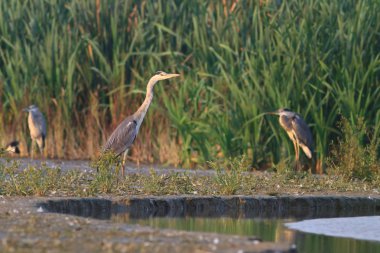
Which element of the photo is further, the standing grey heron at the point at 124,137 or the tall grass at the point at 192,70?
the tall grass at the point at 192,70

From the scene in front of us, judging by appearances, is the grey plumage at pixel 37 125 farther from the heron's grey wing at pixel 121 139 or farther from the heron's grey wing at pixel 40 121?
the heron's grey wing at pixel 121 139

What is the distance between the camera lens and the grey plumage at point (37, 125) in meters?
16.3

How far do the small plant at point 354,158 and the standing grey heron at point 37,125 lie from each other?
3.94 m

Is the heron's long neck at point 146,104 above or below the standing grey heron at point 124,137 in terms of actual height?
above

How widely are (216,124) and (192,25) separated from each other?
2.19 metres

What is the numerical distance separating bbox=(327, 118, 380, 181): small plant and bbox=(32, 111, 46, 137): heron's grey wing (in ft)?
12.8

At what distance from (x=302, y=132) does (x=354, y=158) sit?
0.90 metres

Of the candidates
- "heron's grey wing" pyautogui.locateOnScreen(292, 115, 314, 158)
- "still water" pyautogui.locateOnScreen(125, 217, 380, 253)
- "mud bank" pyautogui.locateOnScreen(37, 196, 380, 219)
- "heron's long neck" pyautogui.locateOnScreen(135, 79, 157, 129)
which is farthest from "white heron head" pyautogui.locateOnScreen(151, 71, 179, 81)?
"still water" pyautogui.locateOnScreen(125, 217, 380, 253)

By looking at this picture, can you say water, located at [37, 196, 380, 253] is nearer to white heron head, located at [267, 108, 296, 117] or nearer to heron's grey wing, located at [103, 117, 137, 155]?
white heron head, located at [267, 108, 296, 117]

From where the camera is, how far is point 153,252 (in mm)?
8008

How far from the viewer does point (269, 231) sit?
1076 cm

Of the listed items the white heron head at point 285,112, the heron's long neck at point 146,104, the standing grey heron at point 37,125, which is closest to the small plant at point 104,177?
the heron's long neck at point 146,104

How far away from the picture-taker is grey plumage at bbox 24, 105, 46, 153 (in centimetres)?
1634

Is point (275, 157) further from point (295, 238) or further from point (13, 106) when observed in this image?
point (295, 238)
